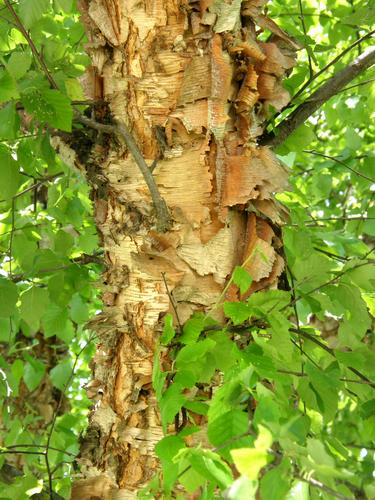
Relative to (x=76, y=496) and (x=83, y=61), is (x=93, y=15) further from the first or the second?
(x=76, y=496)

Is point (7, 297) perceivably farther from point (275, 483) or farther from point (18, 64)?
point (275, 483)

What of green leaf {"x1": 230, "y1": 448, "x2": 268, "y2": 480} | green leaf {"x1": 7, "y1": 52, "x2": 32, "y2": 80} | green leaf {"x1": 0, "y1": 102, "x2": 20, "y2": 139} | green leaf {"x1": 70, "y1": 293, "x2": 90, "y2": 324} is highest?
green leaf {"x1": 7, "y1": 52, "x2": 32, "y2": 80}

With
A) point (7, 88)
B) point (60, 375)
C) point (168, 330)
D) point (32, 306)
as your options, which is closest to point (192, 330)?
point (168, 330)

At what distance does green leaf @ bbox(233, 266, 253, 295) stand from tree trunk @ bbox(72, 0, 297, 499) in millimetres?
70

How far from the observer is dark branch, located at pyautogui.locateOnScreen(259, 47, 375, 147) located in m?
1.40

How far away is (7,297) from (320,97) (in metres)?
0.88

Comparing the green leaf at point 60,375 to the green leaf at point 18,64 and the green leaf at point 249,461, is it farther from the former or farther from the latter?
the green leaf at point 249,461

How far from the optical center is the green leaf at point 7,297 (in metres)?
1.63

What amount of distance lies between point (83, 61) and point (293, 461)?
1.17 metres

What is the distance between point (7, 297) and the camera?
1.64 metres

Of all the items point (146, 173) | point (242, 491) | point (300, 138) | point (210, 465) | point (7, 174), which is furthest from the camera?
point (300, 138)

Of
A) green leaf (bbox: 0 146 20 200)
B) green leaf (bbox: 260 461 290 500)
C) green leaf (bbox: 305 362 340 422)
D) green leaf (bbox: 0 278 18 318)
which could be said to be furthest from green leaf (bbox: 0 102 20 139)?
green leaf (bbox: 260 461 290 500)

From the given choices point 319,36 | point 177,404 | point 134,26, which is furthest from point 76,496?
point 319,36

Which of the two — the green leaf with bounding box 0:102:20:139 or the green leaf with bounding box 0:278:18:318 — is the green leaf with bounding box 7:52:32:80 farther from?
the green leaf with bounding box 0:278:18:318
